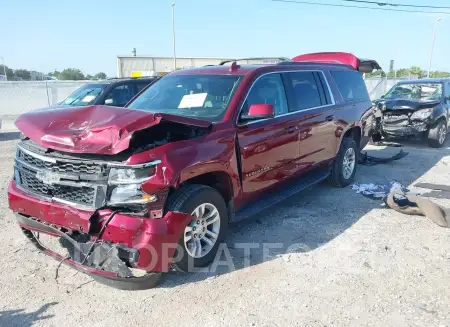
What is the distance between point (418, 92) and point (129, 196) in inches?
408

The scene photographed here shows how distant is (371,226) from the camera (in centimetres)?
473

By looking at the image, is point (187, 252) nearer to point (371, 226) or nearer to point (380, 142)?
point (371, 226)

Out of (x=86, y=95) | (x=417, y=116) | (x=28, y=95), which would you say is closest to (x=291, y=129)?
(x=417, y=116)

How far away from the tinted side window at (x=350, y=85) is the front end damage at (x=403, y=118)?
10.5 ft

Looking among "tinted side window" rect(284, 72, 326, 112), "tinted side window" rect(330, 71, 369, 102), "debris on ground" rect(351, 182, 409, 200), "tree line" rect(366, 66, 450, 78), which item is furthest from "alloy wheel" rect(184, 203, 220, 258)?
"tree line" rect(366, 66, 450, 78)

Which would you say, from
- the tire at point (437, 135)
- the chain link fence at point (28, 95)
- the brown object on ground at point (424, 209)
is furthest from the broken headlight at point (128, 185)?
Answer: the chain link fence at point (28, 95)

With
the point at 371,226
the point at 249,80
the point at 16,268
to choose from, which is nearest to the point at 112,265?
the point at 16,268

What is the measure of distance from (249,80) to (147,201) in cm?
192

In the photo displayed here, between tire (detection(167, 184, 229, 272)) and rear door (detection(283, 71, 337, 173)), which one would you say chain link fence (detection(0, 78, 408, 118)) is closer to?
rear door (detection(283, 71, 337, 173))

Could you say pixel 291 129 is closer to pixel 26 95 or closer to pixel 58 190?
pixel 58 190

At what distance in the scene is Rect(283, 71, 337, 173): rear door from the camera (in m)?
4.95

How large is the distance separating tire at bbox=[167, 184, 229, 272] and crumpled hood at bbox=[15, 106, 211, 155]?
60 cm

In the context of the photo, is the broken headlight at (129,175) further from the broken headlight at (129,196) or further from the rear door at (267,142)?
the rear door at (267,142)

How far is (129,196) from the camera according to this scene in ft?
10.0
